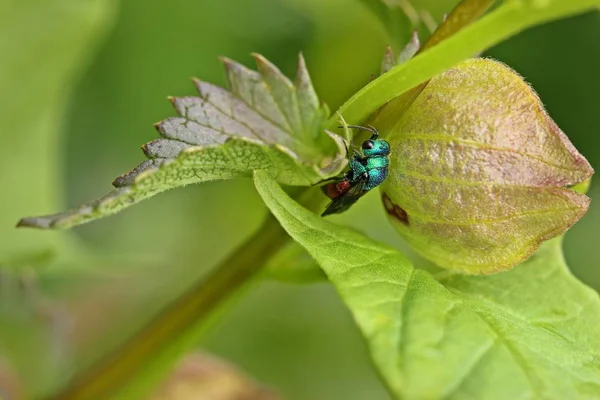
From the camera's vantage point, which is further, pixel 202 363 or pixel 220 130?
pixel 202 363

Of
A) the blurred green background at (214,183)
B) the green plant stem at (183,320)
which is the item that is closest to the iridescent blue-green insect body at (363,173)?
the green plant stem at (183,320)

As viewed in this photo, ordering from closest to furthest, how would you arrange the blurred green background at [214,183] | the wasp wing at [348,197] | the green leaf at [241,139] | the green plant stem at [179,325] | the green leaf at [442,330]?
the green leaf at [442,330] < the green leaf at [241,139] < the wasp wing at [348,197] < the green plant stem at [179,325] < the blurred green background at [214,183]

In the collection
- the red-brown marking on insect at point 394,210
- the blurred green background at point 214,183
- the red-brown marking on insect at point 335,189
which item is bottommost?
the blurred green background at point 214,183

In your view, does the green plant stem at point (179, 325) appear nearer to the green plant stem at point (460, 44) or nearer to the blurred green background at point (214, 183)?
the green plant stem at point (460, 44)

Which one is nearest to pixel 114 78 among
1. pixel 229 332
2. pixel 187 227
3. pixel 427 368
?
pixel 187 227

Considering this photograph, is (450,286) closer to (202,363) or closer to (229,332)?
(202,363)

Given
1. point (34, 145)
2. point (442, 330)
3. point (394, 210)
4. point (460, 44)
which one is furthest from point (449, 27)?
point (34, 145)

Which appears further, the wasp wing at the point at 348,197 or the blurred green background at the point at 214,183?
the blurred green background at the point at 214,183

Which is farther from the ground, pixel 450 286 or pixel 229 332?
pixel 450 286
